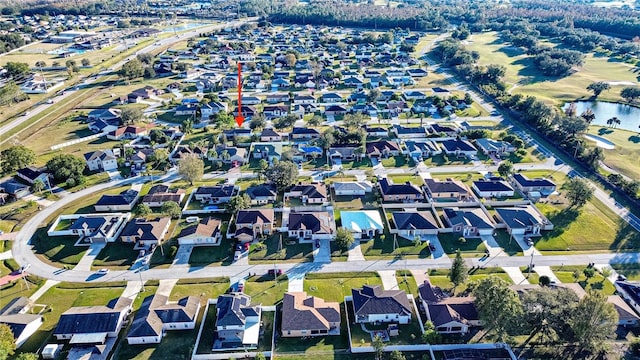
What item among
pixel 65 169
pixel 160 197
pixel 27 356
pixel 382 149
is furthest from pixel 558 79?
pixel 27 356

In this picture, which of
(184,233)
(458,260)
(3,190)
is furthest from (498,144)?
(3,190)

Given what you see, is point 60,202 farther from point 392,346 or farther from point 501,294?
point 501,294

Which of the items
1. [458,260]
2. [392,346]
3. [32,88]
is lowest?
[392,346]

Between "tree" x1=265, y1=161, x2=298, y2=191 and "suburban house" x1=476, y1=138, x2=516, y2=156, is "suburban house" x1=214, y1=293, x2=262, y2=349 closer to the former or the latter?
"tree" x1=265, y1=161, x2=298, y2=191

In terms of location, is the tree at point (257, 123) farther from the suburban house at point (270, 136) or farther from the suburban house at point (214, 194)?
the suburban house at point (214, 194)

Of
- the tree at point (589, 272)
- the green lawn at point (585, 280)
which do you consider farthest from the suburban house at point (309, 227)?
the tree at point (589, 272)

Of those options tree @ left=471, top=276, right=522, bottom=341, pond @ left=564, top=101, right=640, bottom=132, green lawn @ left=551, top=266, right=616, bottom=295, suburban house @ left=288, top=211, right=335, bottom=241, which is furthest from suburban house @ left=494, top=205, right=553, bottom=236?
pond @ left=564, top=101, right=640, bottom=132

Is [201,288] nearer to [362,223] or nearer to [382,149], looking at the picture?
[362,223]
